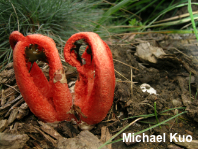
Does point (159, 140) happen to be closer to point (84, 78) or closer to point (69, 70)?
point (84, 78)

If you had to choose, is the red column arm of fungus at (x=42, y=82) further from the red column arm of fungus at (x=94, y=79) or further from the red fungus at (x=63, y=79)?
the red column arm of fungus at (x=94, y=79)

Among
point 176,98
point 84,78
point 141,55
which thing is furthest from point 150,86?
point 84,78

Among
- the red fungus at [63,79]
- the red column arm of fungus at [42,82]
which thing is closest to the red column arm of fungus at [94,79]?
the red fungus at [63,79]

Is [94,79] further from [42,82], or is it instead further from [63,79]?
[42,82]

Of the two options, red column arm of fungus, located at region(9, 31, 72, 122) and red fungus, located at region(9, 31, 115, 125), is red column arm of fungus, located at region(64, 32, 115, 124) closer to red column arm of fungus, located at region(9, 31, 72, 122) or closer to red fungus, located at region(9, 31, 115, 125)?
red fungus, located at region(9, 31, 115, 125)

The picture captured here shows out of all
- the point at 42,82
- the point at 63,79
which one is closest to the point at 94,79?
the point at 63,79
